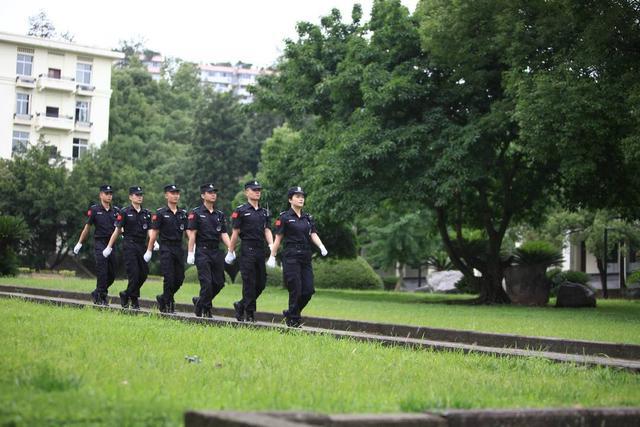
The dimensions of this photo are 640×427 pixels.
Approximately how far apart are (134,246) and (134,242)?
80mm

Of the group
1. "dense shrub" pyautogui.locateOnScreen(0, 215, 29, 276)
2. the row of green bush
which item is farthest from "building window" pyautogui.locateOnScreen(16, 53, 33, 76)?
"dense shrub" pyautogui.locateOnScreen(0, 215, 29, 276)

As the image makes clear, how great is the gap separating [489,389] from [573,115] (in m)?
16.3

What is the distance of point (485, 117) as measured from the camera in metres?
28.9

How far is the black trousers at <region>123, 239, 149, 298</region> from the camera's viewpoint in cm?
1831

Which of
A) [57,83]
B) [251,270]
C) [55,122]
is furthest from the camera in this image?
[55,122]

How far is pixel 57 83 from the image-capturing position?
72.1m

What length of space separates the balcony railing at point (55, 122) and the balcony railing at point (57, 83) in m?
2.20

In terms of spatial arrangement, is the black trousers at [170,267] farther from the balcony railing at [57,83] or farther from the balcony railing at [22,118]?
the balcony railing at [22,118]

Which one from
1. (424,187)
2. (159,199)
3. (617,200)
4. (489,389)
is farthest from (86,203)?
(489,389)

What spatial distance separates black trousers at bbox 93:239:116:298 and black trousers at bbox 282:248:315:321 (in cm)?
570

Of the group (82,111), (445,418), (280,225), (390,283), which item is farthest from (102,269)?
(82,111)

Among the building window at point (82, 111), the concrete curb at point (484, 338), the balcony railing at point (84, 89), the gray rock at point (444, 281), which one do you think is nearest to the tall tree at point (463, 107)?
the concrete curb at point (484, 338)

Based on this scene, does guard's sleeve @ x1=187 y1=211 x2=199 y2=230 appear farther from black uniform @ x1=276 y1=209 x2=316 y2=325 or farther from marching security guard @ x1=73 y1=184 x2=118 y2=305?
marching security guard @ x1=73 y1=184 x2=118 y2=305

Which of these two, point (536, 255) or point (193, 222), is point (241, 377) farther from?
point (536, 255)
